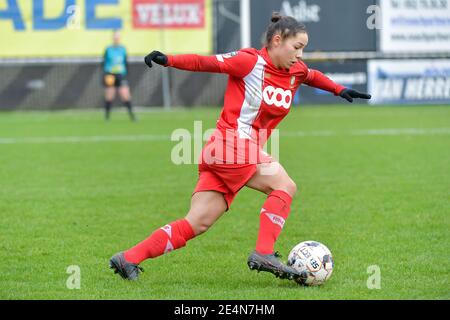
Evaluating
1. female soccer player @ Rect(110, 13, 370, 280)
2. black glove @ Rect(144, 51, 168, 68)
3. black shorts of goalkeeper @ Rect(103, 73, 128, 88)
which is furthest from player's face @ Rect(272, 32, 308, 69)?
black shorts of goalkeeper @ Rect(103, 73, 128, 88)

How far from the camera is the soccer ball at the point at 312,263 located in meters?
5.95

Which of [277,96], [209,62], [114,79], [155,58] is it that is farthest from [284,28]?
[114,79]

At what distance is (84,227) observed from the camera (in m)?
8.45

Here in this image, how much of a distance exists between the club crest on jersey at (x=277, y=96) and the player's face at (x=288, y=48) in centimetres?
17

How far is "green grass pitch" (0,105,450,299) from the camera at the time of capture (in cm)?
603

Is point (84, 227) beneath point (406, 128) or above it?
above

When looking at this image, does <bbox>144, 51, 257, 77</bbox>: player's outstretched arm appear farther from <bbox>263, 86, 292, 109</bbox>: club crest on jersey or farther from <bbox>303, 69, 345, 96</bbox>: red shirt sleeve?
<bbox>303, 69, 345, 96</bbox>: red shirt sleeve

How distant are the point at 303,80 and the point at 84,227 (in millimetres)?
2907

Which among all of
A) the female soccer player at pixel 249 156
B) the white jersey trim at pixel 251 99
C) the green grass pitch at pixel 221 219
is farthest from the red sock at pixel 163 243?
the white jersey trim at pixel 251 99

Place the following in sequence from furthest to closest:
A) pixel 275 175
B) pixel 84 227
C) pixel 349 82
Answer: pixel 349 82
pixel 84 227
pixel 275 175

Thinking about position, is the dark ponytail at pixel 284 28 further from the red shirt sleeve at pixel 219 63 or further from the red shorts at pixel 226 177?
the red shorts at pixel 226 177
